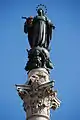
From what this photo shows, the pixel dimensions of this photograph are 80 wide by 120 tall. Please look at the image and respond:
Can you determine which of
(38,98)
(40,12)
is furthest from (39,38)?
(38,98)

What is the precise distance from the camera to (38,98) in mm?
24578

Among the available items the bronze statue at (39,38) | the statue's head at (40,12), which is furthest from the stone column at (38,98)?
the statue's head at (40,12)

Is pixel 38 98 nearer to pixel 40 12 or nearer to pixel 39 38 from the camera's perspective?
pixel 39 38

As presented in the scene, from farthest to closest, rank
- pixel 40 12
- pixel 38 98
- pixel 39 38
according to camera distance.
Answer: pixel 40 12 → pixel 39 38 → pixel 38 98

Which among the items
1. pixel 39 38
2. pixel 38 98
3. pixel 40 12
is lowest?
pixel 38 98

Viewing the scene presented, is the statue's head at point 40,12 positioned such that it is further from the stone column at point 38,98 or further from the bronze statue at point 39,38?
the stone column at point 38,98

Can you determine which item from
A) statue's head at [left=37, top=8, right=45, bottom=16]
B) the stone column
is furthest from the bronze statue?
the stone column

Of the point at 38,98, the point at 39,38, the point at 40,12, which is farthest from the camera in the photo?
the point at 40,12

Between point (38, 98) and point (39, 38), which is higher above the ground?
point (39, 38)

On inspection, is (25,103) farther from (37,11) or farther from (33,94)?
(37,11)

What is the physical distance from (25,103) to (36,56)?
2.96m

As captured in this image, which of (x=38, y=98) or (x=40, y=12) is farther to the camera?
(x=40, y=12)

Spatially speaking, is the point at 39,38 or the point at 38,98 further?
the point at 39,38

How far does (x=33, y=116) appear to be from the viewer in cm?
2427
